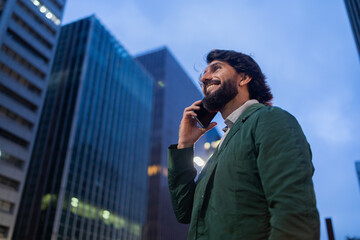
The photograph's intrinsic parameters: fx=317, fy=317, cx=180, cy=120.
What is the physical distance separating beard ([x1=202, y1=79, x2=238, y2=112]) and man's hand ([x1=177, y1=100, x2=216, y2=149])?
0.97 ft

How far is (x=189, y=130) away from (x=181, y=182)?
0.54 m

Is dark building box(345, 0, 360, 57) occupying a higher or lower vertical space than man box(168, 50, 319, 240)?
higher

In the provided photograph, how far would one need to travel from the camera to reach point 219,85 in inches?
107

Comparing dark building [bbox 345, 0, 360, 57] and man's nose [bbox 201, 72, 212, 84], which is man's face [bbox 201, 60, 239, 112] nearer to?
man's nose [bbox 201, 72, 212, 84]

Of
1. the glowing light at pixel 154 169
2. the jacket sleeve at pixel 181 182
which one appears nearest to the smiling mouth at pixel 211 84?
the jacket sleeve at pixel 181 182

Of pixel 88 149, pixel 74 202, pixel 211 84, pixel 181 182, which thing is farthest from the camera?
pixel 88 149

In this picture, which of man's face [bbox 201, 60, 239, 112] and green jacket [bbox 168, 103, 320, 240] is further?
man's face [bbox 201, 60, 239, 112]

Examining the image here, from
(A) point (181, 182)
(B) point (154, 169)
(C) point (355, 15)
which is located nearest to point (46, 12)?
(C) point (355, 15)

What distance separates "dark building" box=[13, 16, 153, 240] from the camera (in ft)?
155

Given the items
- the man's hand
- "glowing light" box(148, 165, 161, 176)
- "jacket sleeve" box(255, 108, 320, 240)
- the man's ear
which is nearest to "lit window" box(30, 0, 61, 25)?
"glowing light" box(148, 165, 161, 176)

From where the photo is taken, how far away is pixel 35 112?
4466cm

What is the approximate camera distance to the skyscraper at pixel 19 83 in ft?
128

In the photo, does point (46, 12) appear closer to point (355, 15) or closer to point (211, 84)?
point (355, 15)

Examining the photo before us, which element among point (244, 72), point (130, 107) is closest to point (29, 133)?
point (130, 107)
